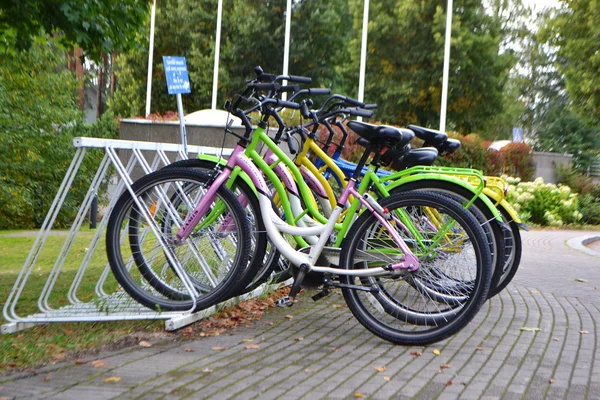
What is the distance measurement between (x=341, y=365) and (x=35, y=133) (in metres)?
13.6

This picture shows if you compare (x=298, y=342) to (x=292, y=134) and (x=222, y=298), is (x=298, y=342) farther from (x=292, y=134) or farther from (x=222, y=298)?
(x=292, y=134)

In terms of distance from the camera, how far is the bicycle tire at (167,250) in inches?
202

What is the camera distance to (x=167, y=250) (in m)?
5.31

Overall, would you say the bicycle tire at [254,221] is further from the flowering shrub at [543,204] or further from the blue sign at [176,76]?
the flowering shrub at [543,204]

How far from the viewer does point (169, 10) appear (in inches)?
1640

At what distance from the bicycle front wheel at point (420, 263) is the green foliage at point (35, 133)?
458 inches

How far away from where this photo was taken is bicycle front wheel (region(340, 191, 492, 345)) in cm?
487

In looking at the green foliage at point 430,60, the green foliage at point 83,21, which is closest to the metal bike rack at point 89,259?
the green foliage at point 83,21

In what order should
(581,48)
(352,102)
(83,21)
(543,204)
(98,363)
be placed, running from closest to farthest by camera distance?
1. (98,363)
2. (352,102)
3. (83,21)
4. (543,204)
5. (581,48)

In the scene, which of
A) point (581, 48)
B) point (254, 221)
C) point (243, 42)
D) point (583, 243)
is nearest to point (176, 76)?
point (254, 221)

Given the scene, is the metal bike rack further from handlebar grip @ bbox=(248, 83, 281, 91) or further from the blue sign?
the blue sign

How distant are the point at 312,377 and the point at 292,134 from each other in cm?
204

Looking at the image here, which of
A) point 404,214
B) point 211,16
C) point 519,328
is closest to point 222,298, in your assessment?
point 404,214

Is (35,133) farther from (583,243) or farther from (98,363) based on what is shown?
(98,363)
